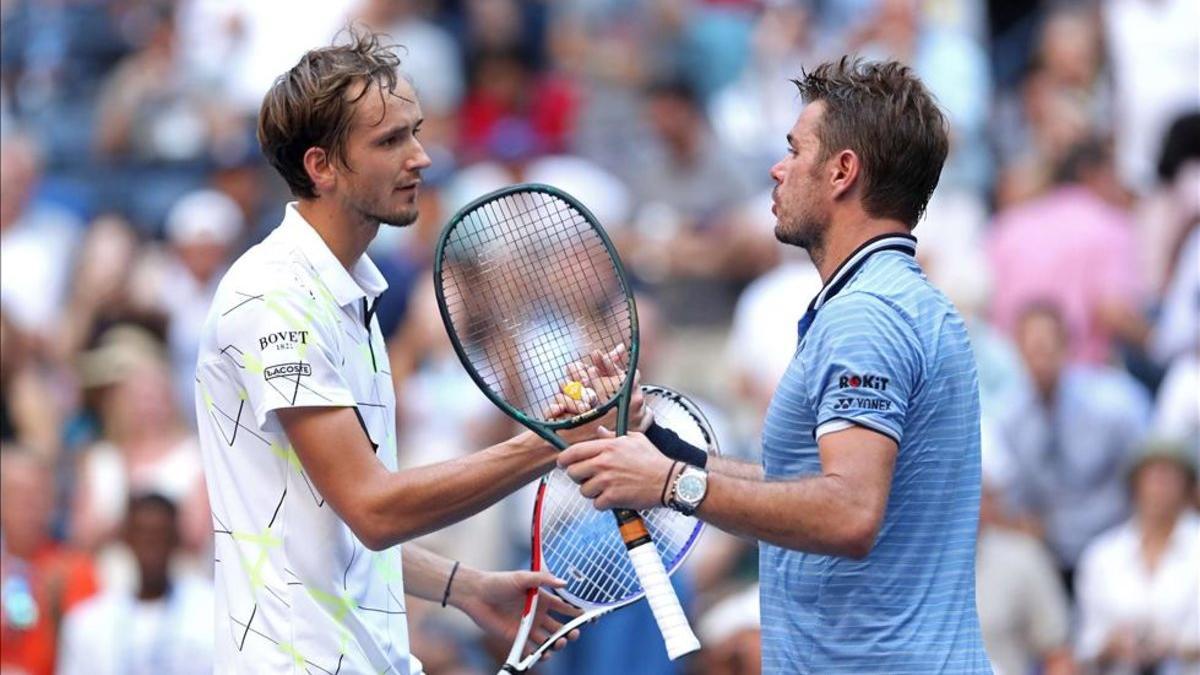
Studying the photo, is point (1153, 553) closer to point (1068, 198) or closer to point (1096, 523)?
point (1096, 523)

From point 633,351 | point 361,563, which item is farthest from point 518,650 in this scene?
point 633,351

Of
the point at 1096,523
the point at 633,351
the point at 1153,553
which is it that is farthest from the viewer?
the point at 1096,523

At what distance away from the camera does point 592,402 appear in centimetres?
474

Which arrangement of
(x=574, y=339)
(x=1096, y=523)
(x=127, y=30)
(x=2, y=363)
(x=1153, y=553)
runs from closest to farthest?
(x=574, y=339) < (x=1153, y=553) < (x=1096, y=523) < (x=2, y=363) < (x=127, y=30)

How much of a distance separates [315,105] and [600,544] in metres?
1.20

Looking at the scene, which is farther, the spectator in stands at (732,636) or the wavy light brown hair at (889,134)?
the spectator in stands at (732,636)

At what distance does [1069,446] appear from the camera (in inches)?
381

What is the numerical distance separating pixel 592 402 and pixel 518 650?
0.61m

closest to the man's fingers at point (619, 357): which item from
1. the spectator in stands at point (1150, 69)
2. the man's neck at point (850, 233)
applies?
the man's neck at point (850, 233)

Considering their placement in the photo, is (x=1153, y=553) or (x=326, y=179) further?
(x=1153, y=553)

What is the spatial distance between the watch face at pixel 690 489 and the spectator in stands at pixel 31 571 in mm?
4970

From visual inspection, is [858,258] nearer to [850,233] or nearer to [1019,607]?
[850,233]

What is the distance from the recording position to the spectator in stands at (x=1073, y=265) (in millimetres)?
10461

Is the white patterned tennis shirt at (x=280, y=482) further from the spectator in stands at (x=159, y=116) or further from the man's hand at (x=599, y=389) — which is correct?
the spectator in stands at (x=159, y=116)
